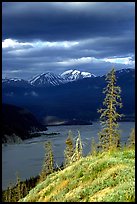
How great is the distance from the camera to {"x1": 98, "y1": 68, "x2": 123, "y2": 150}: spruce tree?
153ft

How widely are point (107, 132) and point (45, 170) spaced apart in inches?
1328

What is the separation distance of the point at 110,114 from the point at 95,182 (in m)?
31.9

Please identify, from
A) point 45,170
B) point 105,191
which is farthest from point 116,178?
point 45,170

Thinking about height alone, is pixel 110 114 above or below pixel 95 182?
above

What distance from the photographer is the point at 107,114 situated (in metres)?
51.5

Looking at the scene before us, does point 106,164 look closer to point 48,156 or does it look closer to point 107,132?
point 107,132

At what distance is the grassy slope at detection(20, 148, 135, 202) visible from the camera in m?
15.1

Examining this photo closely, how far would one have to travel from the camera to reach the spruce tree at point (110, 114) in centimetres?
4656

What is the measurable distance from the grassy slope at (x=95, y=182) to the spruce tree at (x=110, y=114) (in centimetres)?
2524

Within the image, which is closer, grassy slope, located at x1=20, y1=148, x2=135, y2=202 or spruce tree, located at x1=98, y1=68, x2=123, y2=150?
grassy slope, located at x1=20, y1=148, x2=135, y2=202

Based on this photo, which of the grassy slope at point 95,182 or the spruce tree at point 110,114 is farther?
the spruce tree at point 110,114

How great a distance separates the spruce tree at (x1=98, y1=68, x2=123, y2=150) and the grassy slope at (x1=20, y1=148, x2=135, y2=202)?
25.2m

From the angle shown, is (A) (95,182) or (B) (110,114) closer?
(A) (95,182)

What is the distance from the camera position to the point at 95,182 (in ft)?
57.6
